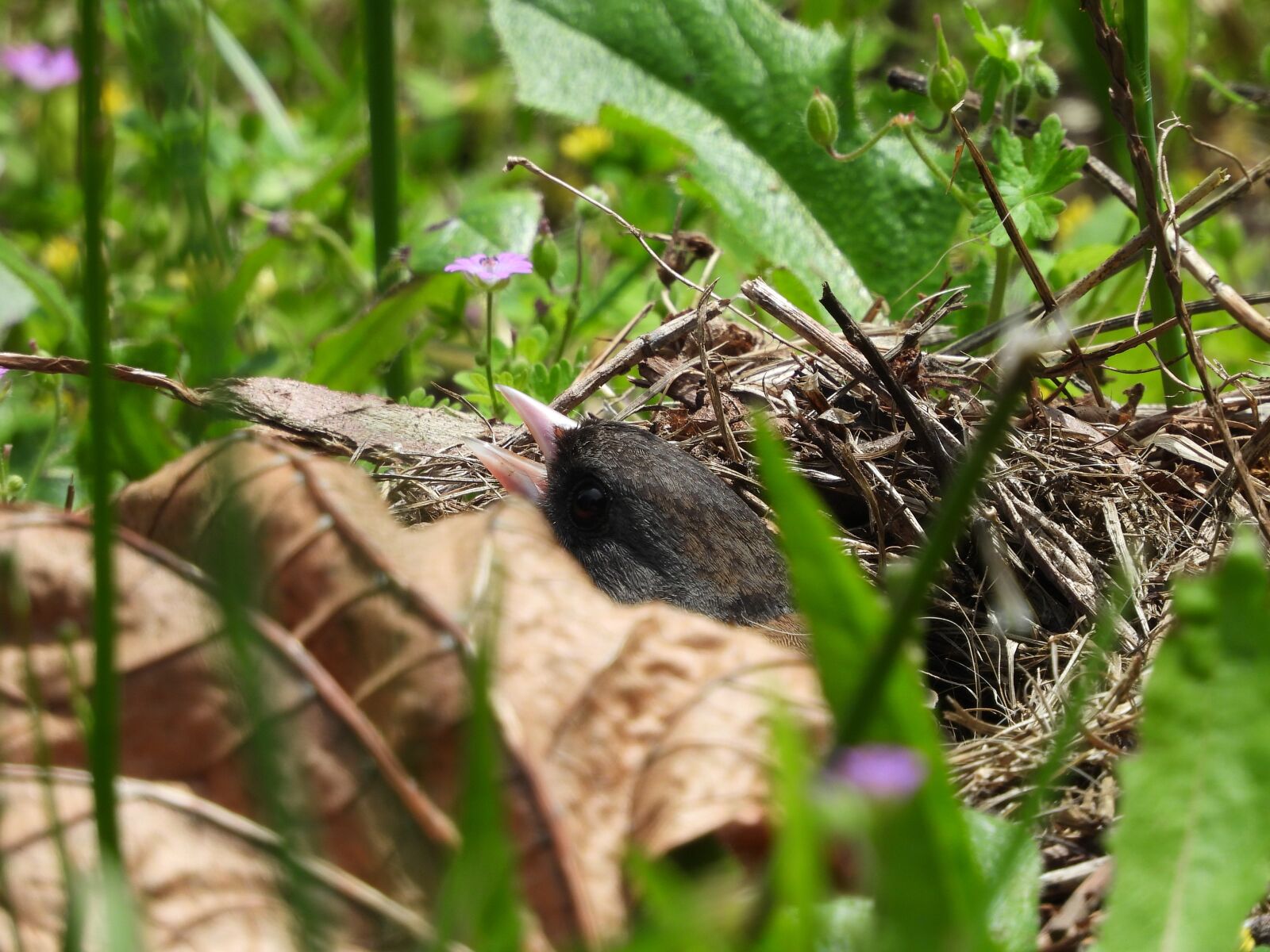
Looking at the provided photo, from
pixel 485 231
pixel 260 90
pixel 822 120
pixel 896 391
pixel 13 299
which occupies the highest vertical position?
pixel 260 90

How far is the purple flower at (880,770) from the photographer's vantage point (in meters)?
1.15

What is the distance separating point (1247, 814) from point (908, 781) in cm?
57

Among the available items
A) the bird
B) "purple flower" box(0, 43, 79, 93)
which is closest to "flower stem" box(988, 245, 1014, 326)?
the bird

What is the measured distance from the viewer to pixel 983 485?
2654 mm

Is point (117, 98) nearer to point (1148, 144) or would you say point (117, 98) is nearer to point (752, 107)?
point (752, 107)

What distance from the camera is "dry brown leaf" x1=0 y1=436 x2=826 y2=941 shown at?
1484mm

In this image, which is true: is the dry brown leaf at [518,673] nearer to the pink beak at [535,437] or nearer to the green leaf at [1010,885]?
the green leaf at [1010,885]

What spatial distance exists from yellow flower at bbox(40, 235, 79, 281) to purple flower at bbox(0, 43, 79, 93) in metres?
0.60

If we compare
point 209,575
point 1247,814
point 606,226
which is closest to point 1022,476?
point 1247,814

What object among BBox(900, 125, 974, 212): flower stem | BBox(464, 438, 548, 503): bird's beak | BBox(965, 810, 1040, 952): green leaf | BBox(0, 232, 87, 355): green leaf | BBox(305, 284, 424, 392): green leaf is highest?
BBox(0, 232, 87, 355): green leaf

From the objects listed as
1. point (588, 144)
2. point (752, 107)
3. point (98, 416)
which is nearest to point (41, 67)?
point (588, 144)

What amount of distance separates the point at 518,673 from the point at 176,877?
0.44 m

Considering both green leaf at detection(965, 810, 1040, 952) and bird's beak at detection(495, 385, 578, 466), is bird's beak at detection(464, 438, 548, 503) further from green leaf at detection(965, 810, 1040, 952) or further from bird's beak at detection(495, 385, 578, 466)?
green leaf at detection(965, 810, 1040, 952)

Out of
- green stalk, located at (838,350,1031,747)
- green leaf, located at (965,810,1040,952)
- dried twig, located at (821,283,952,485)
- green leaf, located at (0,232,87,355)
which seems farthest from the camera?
green leaf, located at (0,232,87,355)
